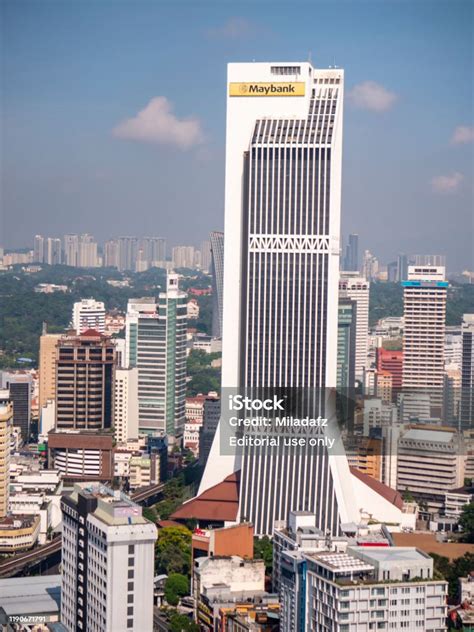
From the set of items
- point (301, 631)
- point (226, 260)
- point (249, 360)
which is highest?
point (226, 260)

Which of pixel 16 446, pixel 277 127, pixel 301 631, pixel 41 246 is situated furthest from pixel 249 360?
pixel 41 246

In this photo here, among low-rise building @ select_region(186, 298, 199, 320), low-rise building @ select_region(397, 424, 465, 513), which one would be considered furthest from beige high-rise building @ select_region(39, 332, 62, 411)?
low-rise building @ select_region(186, 298, 199, 320)

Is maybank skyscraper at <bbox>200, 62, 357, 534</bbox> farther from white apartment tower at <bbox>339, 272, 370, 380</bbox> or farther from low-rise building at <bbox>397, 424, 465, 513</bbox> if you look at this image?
white apartment tower at <bbox>339, 272, 370, 380</bbox>

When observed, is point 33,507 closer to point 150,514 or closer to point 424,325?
point 150,514

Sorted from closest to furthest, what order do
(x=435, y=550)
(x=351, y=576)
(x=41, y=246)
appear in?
(x=351, y=576)
(x=435, y=550)
(x=41, y=246)

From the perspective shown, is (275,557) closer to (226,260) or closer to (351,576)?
(351,576)

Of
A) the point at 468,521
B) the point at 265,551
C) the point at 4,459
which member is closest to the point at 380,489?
the point at 468,521

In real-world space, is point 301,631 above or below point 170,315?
below

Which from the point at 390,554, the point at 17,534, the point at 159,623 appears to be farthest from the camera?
the point at 17,534
